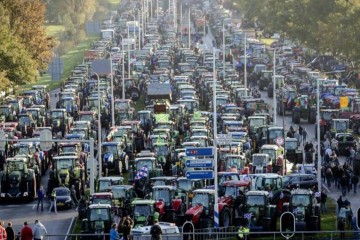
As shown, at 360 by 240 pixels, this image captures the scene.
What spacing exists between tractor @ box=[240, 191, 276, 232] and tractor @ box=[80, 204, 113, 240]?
5146 millimetres

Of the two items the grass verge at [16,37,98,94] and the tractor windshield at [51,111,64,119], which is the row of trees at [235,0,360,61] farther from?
the tractor windshield at [51,111,64,119]

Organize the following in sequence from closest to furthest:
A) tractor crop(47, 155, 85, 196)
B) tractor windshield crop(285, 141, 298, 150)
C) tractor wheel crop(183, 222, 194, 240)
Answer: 1. tractor wheel crop(183, 222, 194, 240)
2. tractor crop(47, 155, 85, 196)
3. tractor windshield crop(285, 141, 298, 150)

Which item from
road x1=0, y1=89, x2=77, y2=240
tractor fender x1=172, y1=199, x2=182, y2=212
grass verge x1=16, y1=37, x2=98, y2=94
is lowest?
grass verge x1=16, y1=37, x2=98, y2=94

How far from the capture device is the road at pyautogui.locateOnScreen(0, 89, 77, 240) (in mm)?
71031

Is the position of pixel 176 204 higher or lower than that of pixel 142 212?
lower

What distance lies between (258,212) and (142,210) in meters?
4.48

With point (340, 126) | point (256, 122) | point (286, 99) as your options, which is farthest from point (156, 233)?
point (286, 99)

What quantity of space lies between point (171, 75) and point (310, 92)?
20584 millimetres

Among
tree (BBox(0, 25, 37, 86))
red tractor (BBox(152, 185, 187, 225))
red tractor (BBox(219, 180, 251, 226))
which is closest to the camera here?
red tractor (BBox(219, 180, 251, 226))

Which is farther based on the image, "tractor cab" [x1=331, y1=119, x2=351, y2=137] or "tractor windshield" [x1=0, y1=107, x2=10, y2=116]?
"tractor windshield" [x1=0, y1=107, x2=10, y2=116]

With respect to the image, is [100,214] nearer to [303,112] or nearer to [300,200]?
[300,200]

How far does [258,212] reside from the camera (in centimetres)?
6600

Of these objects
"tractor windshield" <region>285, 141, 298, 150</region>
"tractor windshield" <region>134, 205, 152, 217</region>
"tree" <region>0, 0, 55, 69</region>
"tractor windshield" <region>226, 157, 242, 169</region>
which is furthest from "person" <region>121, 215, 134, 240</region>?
"tree" <region>0, 0, 55, 69</region>

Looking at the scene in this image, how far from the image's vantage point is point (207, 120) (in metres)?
98.3
